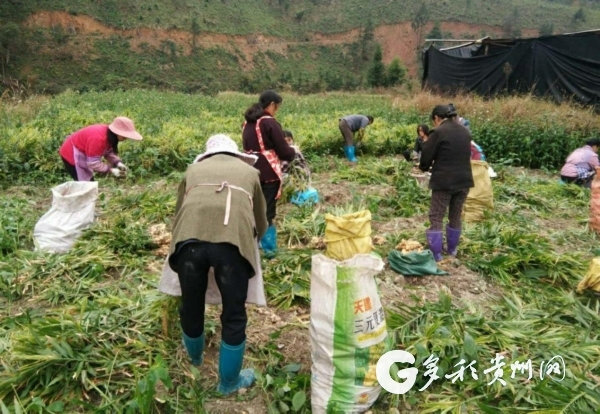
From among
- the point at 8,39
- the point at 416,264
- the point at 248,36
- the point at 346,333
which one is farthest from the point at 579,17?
the point at 346,333

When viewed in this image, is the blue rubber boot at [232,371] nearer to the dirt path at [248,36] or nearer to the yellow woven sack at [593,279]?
the yellow woven sack at [593,279]

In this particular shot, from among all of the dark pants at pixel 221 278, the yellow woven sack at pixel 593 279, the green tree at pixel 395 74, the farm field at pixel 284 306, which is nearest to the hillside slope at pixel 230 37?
the green tree at pixel 395 74

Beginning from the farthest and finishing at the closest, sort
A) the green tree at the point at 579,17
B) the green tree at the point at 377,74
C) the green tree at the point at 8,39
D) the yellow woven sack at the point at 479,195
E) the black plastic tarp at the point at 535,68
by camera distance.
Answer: the green tree at the point at 579,17, the green tree at the point at 377,74, the green tree at the point at 8,39, the black plastic tarp at the point at 535,68, the yellow woven sack at the point at 479,195

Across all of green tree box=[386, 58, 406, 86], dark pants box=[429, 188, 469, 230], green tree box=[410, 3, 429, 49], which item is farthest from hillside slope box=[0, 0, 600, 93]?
dark pants box=[429, 188, 469, 230]

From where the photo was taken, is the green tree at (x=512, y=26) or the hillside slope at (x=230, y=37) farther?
the green tree at (x=512, y=26)

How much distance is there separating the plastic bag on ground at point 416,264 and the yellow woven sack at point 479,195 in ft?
5.58

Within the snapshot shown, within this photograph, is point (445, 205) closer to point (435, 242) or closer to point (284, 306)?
point (435, 242)

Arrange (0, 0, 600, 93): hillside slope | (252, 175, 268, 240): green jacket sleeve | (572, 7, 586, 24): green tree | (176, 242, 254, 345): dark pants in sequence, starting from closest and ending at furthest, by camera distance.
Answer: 1. (176, 242, 254, 345): dark pants
2. (252, 175, 268, 240): green jacket sleeve
3. (0, 0, 600, 93): hillside slope
4. (572, 7, 586, 24): green tree

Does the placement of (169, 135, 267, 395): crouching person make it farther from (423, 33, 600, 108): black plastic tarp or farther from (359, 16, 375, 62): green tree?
(359, 16, 375, 62): green tree

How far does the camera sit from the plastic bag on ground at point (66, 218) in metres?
3.87

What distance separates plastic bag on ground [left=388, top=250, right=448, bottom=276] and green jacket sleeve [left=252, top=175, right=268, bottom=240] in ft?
5.68

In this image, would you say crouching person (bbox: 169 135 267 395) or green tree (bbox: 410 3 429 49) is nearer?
crouching person (bbox: 169 135 267 395)

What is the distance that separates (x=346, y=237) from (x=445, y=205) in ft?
6.74

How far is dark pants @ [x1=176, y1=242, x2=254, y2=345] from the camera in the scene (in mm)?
2037
